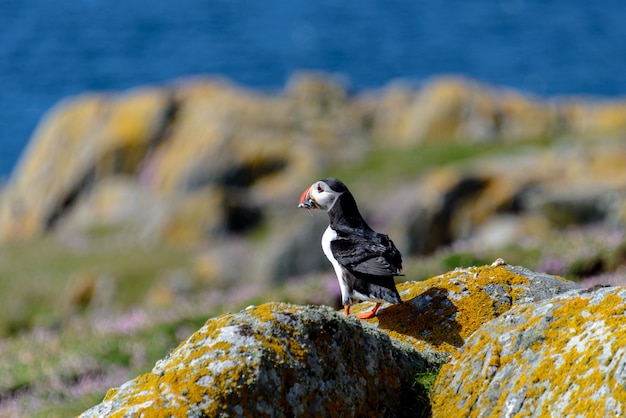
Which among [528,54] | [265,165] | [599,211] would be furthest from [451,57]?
[599,211]

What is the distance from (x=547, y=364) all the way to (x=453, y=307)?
1.94 metres

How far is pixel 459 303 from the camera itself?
7.59 metres

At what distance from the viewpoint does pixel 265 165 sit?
4356 centimetres

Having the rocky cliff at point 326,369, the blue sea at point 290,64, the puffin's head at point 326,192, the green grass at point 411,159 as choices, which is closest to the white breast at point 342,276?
the puffin's head at point 326,192

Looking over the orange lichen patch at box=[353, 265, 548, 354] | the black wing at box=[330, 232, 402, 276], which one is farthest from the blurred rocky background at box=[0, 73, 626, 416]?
the orange lichen patch at box=[353, 265, 548, 354]

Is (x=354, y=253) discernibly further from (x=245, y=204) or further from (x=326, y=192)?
(x=245, y=204)

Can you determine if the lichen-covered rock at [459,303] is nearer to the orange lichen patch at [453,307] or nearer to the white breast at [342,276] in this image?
the orange lichen patch at [453,307]

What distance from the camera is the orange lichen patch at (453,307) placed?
737 centimetres

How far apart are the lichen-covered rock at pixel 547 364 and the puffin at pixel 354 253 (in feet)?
4.71

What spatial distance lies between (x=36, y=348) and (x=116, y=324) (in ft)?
5.74

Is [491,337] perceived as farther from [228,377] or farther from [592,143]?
[592,143]

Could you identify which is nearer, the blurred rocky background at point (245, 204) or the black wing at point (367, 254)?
the black wing at point (367, 254)

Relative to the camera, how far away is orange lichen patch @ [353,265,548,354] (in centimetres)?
737

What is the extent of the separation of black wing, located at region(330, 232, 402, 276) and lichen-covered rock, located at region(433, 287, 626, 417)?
1502 millimetres
